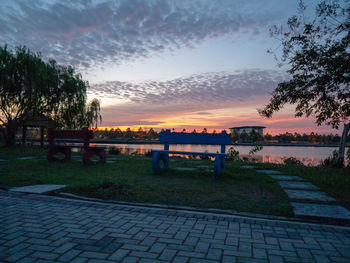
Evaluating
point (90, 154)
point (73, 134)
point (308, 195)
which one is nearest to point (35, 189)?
point (90, 154)

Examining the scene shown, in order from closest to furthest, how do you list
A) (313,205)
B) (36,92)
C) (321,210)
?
(321,210), (313,205), (36,92)

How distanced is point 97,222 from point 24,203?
1.68 m

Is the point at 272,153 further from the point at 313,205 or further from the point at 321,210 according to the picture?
the point at 321,210

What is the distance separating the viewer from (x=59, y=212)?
364 centimetres

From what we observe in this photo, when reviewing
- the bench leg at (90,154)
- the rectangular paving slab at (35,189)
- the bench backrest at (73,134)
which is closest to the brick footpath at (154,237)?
the rectangular paving slab at (35,189)

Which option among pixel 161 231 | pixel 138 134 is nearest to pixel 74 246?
pixel 161 231

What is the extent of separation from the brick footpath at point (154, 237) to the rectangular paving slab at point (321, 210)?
35 cm

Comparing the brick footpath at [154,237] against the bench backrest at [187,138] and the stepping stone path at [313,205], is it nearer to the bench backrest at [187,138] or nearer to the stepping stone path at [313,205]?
the stepping stone path at [313,205]

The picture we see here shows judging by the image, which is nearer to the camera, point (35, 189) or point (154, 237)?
point (154, 237)

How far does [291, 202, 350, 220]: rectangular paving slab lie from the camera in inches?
138

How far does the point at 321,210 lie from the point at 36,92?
1942 centimetres

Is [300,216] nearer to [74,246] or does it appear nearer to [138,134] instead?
[74,246]

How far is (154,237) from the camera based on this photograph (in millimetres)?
2785

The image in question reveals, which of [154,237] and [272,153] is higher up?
[154,237]
